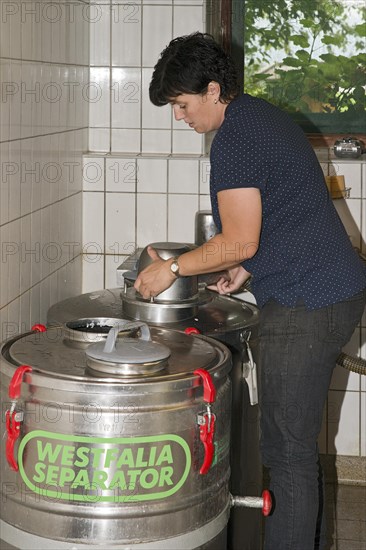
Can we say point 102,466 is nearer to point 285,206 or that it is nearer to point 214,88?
point 285,206

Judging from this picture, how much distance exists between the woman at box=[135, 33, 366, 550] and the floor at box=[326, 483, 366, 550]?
2.54 ft

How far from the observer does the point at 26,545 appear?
6.01ft

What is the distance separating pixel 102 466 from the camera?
177 cm

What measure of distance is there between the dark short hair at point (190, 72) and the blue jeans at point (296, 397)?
0.54 meters

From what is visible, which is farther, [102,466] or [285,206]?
[285,206]

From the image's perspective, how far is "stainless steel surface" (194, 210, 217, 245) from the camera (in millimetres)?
3195

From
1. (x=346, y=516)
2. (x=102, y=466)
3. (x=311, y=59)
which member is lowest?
(x=346, y=516)

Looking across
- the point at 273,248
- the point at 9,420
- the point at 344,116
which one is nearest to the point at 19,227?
the point at 273,248

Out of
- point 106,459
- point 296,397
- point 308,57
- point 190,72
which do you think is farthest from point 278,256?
point 308,57

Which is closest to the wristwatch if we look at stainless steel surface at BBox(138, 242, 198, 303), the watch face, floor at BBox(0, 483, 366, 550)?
the watch face

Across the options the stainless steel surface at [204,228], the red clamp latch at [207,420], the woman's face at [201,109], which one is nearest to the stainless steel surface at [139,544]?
the red clamp latch at [207,420]

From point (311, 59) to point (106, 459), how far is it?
93.7 inches

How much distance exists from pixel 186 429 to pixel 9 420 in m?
0.34

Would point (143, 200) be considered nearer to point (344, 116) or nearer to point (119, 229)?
point (119, 229)
